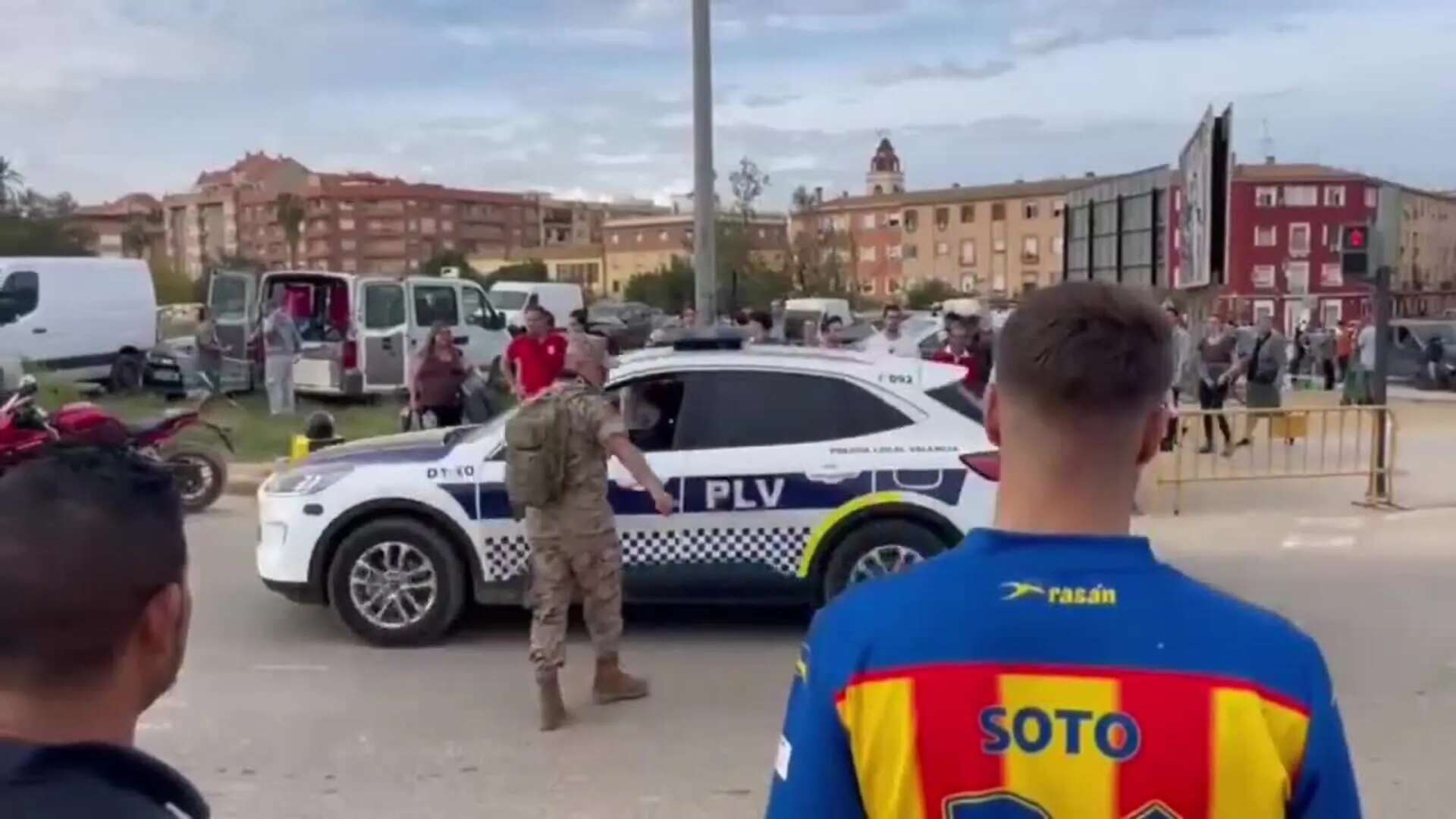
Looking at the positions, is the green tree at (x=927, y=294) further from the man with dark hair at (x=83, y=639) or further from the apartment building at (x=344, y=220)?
the man with dark hair at (x=83, y=639)

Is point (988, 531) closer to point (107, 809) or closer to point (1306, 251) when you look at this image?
point (107, 809)

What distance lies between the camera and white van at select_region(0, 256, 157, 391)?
71.0ft

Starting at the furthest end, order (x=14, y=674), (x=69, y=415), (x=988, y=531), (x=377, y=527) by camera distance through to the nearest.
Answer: (x=69, y=415) → (x=377, y=527) → (x=988, y=531) → (x=14, y=674)

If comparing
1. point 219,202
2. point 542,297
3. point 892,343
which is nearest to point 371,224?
point 219,202

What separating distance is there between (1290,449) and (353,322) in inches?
517

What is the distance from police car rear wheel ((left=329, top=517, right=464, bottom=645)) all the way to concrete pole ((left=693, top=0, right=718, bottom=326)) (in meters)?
6.36

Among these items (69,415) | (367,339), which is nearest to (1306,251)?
(367,339)

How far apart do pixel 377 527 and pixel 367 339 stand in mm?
14276

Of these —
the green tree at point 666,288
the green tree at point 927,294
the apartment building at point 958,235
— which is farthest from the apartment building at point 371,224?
the green tree at point 666,288

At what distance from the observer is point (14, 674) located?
173cm

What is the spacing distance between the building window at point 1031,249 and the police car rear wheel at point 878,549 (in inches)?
4354

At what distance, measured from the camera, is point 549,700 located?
669 cm

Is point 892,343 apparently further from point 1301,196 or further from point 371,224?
point 371,224

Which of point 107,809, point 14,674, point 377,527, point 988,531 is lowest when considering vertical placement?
point 377,527
